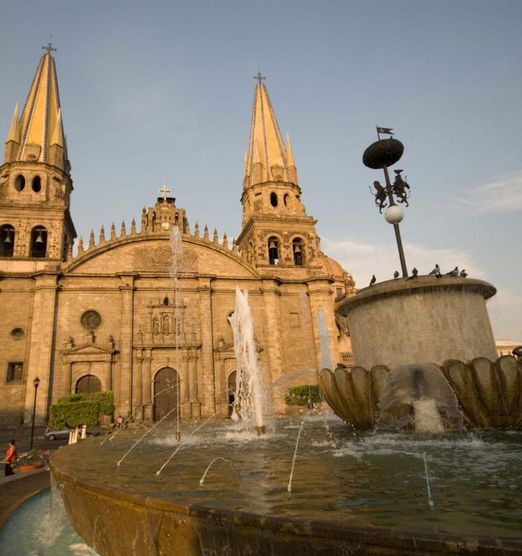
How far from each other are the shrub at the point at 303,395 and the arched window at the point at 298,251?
1114cm

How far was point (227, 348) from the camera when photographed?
95.0 ft

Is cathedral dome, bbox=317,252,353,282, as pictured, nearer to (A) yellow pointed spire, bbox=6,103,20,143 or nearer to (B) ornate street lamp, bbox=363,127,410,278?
(A) yellow pointed spire, bbox=6,103,20,143

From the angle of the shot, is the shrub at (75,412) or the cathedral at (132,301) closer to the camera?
the shrub at (75,412)

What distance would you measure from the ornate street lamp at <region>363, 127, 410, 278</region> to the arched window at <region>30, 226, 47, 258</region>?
25.9 metres

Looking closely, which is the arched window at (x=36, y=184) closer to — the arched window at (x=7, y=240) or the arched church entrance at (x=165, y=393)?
the arched window at (x=7, y=240)

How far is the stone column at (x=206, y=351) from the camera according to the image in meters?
27.3

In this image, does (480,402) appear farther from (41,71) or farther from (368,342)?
(41,71)

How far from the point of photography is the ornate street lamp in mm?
9750

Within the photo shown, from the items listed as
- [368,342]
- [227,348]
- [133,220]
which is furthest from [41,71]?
[368,342]

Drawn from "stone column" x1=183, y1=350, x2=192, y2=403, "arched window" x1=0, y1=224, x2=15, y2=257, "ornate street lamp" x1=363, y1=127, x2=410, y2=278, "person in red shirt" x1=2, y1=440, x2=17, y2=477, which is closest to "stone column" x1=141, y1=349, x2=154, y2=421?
"stone column" x1=183, y1=350, x2=192, y2=403

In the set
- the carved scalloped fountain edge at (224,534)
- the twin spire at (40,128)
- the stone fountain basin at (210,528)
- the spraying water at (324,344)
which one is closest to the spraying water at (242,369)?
the spraying water at (324,344)

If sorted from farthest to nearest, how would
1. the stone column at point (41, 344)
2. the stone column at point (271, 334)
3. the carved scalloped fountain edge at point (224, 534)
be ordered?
the stone column at point (271, 334), the stone column at point (41, 344), the carved scalloped fountain edge at point (224, 534)

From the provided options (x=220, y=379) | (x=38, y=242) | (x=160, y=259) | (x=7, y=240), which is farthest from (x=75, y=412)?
(x=7, y=240)

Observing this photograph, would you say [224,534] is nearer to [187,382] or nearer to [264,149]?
[187,382]
